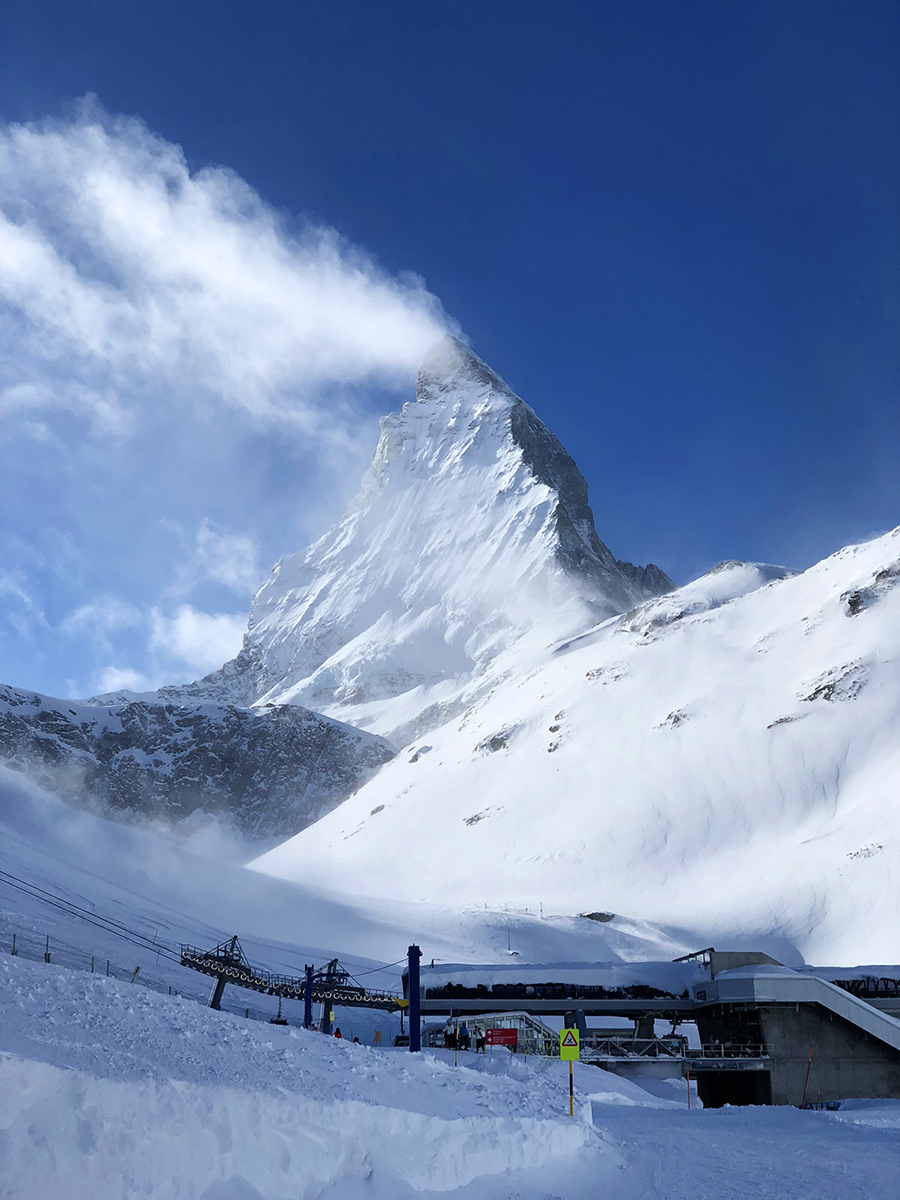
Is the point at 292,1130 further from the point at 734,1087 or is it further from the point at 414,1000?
the point at 734,1087

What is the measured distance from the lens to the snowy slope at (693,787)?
86.7 metres

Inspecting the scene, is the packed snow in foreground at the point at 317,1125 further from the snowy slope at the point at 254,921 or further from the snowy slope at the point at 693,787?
the snowy slope at the point at 693,787

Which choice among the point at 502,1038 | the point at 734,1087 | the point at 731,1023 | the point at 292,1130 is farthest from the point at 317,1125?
the point at 731,1023

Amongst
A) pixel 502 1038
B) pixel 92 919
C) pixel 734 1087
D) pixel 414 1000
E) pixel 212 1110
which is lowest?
pixel 212 1110

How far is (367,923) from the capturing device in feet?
291

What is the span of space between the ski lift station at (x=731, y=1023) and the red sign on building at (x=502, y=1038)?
9.48ft

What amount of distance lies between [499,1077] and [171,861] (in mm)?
116019

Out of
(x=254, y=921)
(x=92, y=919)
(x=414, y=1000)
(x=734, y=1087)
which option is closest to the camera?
(x=414, y=1000)

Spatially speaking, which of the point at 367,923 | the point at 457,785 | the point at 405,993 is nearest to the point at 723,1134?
the point at 405,993

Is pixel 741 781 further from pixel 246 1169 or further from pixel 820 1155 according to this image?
pixel 246 1169

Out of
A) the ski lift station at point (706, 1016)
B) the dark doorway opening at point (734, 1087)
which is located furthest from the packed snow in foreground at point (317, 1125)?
the dark doorway opening at point (734, 1087)

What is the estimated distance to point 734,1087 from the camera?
1711 inches

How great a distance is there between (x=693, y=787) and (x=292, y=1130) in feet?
342

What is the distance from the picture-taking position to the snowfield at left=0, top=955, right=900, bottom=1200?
820 cm
